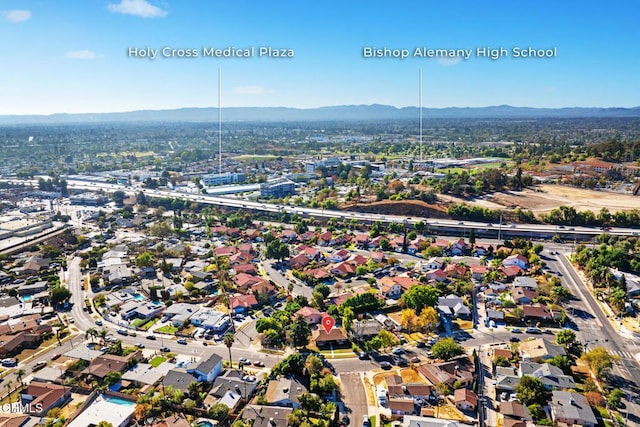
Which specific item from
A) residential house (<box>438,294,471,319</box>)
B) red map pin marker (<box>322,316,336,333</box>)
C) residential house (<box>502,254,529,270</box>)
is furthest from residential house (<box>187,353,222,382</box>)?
residential house (<box>502,254,529,270</box>)

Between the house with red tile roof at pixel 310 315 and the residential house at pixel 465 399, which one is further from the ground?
the house with red tile roof at pixel 310 315

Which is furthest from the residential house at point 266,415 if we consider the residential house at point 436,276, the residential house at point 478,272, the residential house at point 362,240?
the residential house at point 362,240

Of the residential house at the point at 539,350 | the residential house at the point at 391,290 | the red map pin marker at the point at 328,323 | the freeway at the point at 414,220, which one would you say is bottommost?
the residential house at the point at 539,350

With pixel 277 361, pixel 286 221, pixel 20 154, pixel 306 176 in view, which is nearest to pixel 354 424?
pixel 277 361

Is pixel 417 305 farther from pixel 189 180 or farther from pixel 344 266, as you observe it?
pixel 189 180

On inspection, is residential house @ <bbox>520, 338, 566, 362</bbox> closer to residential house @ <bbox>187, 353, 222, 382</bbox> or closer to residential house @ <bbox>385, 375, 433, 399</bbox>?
residential house @ <bbox>385, 375, 433, 399</bbox>

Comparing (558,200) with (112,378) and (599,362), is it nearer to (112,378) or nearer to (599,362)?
(599,362)

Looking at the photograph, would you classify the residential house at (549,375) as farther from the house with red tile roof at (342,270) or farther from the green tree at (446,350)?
the house with red tile roof at (342,270)
